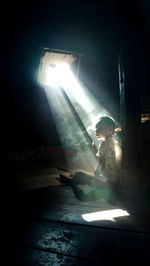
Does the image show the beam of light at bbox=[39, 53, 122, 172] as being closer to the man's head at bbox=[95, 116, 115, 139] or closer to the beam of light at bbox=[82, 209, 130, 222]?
the man's head at bbox=[95, 116, 115, 139]

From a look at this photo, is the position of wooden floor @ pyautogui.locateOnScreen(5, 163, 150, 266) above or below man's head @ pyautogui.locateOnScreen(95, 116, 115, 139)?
below

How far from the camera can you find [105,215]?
67.1 inches

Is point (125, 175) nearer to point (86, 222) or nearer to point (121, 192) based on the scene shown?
point (121, 192)

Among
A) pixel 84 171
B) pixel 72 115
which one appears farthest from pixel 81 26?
pixel 72 115

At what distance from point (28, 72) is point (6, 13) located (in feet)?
9.78

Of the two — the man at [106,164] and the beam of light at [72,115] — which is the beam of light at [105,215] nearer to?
the man at [106,164]

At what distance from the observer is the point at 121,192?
7.06 ft

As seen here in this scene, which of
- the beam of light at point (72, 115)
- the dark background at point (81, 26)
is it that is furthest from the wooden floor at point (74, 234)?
the beam of light at point (72, 115)

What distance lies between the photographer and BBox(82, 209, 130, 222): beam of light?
1627mm

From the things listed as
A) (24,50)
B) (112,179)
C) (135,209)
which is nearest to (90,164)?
(112,179)

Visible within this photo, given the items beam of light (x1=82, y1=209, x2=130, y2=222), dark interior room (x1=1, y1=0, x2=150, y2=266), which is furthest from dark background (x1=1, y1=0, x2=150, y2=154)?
beam of light (x1=82, y1=209, x2=130, y2=222)

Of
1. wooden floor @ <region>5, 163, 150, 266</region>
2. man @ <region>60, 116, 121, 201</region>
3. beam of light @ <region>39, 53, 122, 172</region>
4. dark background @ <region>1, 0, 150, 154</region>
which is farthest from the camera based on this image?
beam of light @ <region>39, 53, 122, 172</region>

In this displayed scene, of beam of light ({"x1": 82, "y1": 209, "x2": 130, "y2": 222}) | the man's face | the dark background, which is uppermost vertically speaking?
the dark background

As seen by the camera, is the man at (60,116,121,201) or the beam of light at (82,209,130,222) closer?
the beam of light at (82,209,130,222)
